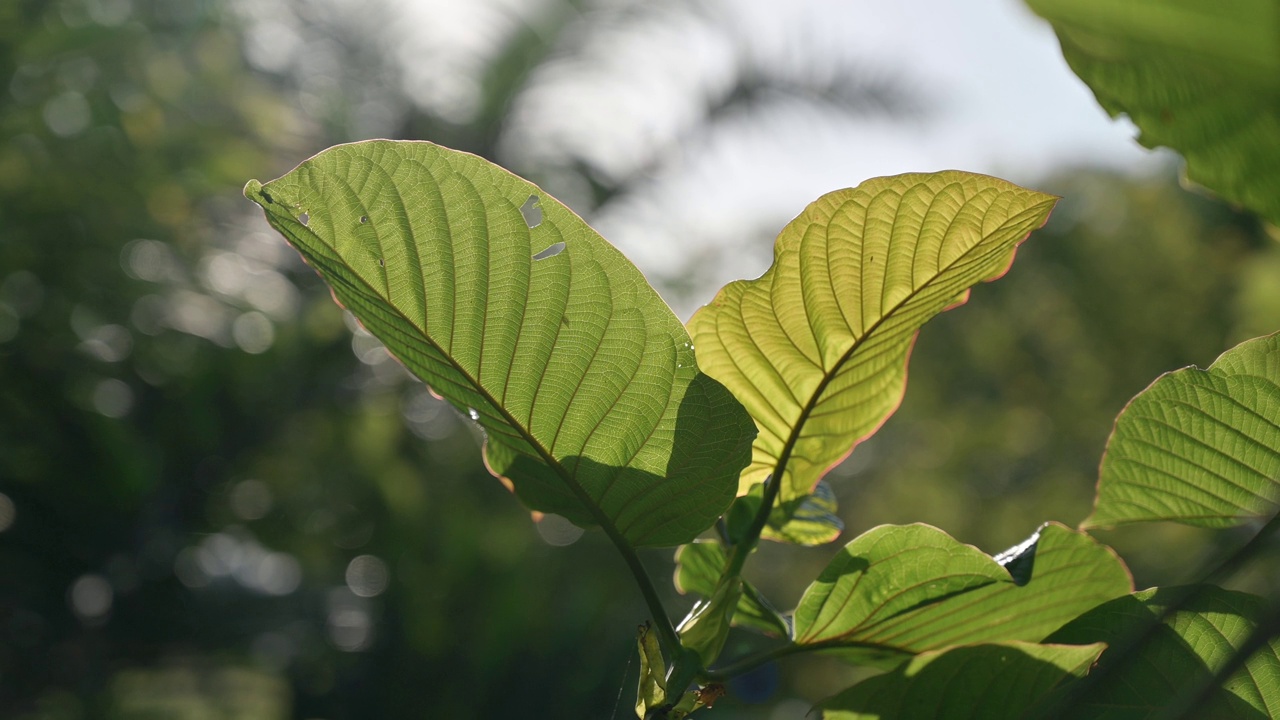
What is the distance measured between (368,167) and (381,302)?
6 cm

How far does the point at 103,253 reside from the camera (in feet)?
8.59

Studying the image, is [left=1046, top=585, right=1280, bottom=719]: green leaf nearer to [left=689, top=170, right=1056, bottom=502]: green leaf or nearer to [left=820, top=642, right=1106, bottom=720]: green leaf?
[left=820, top=642, right=1106, bottom=720]: green leaf

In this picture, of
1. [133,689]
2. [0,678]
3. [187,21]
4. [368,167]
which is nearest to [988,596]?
[368,167]

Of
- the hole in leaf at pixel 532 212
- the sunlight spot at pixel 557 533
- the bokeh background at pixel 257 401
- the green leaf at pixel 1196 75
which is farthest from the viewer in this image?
the sunlight spot at pixel 557 533

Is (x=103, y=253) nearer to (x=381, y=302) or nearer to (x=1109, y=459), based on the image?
(x=381, y=302)

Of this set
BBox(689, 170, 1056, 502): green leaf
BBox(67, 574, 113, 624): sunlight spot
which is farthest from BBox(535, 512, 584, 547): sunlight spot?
BBox(689, 170, 1056, 502): green leaf

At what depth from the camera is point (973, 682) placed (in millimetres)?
422

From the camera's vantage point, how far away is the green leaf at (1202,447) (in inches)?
16.0

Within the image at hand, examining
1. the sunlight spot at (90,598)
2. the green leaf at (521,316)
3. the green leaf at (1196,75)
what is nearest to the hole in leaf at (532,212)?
the green leaf at (521,316)

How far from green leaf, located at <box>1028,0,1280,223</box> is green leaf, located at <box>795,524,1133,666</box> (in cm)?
22

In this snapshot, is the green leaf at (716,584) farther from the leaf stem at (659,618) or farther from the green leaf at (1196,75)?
the green leaf at (1196,75)

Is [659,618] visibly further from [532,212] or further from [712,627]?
[532,212]

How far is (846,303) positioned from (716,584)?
0.18 metres

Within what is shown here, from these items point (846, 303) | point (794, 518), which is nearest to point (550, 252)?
point (846, 303)
